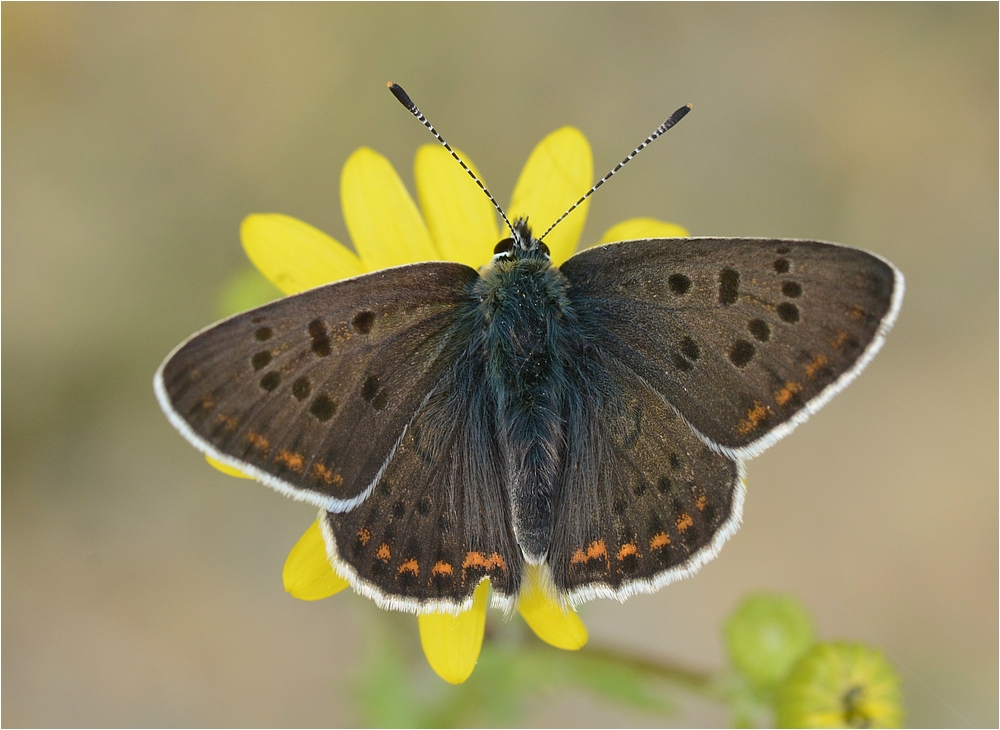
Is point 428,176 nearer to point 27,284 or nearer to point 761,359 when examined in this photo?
point 761,359

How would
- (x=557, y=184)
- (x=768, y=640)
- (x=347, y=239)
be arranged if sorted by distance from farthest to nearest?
(x=347, y=239), (x=768, y=640), (x=557, y=184)

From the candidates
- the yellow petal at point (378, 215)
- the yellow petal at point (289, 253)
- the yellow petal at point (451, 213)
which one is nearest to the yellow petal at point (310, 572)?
the yellow petal at point (289, 253)

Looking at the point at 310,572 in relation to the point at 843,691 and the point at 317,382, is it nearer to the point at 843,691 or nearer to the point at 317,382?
the point at 317,382

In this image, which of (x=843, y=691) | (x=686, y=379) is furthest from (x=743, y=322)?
(x=843, y=691)

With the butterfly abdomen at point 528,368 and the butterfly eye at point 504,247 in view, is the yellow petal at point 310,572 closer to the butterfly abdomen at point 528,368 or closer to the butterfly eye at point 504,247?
the butterfly abdomen at point 528,368

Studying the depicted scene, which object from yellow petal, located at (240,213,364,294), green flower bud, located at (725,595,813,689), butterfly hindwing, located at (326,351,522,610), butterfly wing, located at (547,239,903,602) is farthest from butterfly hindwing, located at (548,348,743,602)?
green flower bud, located at (725,595,813,689)

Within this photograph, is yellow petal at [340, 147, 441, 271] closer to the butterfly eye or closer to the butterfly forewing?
the butterfly eye
